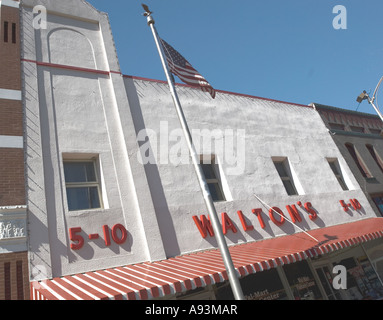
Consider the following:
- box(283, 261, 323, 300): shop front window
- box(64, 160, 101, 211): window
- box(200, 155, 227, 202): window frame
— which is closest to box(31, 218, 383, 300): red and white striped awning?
box(283, 261, 323, 300): shop front window

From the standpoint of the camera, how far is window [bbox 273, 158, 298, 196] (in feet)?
40.2

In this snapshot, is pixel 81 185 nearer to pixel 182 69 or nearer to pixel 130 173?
pixel 130 173

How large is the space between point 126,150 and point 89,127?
132 centimetres

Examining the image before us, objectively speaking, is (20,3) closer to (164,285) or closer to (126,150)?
(126,150)

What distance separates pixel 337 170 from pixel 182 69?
35.4ft

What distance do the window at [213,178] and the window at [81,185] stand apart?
12.6 ft

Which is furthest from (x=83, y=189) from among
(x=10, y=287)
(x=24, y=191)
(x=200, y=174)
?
(x=200, y=174)

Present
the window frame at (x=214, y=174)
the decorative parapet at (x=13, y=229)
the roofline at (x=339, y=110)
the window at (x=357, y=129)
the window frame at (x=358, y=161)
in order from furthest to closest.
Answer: the window at (x=357, y=129), the roofline at (x=339, y=110), the window frame at (x=358, y=161), the window frame at (x=214, y=174), the decorative parapet at (x=13, y=229)

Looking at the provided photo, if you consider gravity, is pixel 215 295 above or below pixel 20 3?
below

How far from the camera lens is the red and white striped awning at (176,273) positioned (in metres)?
5.11

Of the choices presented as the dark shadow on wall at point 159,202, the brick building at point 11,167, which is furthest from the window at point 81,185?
the dark shadow on wall at point 159,202

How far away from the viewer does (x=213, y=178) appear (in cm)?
1053

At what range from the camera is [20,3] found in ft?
31.2

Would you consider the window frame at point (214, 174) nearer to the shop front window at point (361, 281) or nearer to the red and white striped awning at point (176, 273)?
the red and white striped awning at point (176, 273)
